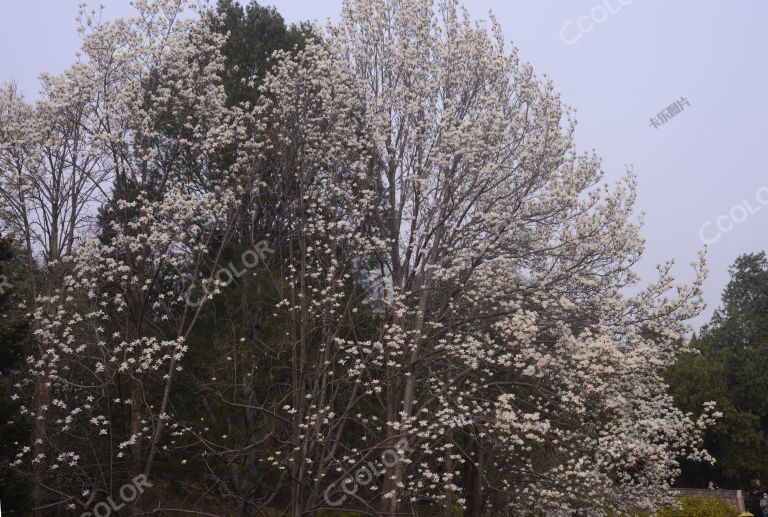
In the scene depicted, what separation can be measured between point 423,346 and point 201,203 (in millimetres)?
6298

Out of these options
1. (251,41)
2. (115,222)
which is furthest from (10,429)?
(251,41)

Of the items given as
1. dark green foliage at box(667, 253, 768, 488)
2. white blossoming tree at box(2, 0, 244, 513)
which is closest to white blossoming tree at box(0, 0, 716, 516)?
white blossoming tree at box(2, 0, 244, 513)

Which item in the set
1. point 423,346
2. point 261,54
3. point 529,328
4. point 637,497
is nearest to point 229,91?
point 261,54

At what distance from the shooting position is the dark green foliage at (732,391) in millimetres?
40406

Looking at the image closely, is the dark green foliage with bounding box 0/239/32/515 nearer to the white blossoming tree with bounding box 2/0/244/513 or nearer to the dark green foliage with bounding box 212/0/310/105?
the white blossoming tree with bounding box 2/0/244/513

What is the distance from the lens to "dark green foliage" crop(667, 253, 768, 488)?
133ft

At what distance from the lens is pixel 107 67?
1769 cm

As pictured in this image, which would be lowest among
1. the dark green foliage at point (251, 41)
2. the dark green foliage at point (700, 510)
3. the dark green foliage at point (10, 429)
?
the dark green foliage at point (700, 510)

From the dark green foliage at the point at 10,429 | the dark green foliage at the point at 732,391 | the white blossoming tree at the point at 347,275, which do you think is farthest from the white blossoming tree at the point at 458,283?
the dark green foliage at the point at 732,391

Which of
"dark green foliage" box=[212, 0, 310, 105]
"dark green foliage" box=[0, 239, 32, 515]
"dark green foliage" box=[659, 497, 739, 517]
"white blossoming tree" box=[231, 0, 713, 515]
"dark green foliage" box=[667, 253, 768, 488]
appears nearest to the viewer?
"dark green foliage" box=[0, 239, 32, 515]

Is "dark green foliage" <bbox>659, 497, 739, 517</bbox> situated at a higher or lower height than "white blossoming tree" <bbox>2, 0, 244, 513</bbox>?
lower

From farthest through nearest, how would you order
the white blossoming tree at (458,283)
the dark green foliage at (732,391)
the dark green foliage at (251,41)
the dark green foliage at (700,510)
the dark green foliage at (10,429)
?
1. the dark green foliage at (732,391)
2. the dark green foliage at (700,510)
3. the dark green foliage at (251,41)
4. the white blossoming tree at (458,283)
5. the dark green foliage at (10,429)

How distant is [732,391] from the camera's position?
4338 cm

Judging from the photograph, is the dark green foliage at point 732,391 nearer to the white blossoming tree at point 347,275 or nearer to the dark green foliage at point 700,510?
the dark green foliage at point 700,510
